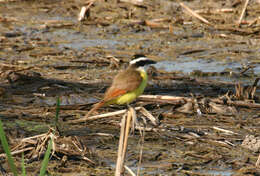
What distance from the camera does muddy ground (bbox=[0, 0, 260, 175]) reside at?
7.02 meters

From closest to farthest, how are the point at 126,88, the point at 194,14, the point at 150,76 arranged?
1. the point at 126,88
2. the point at 150,76
3. the point at 194,14

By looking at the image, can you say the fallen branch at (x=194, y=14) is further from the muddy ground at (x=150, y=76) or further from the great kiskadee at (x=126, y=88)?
the great kiskadee at (x=126, y=88)

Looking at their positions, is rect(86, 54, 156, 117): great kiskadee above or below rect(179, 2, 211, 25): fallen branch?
below

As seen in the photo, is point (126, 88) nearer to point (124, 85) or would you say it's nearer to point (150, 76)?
point (124, 85)

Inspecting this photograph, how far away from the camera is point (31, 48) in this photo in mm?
12703

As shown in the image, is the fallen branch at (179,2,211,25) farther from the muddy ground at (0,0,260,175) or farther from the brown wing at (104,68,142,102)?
the brown wing at (104,68,142,102)

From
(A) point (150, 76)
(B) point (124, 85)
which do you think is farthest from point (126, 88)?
(A) point (150, 76)

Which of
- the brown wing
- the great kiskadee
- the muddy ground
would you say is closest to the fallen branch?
the muddy ground

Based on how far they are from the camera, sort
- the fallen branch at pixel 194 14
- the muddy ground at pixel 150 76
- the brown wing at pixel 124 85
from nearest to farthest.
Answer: the brown wing at pixel 124 85
the muddy ground at pixel 150 76
the fallen branch at pixel 194 14

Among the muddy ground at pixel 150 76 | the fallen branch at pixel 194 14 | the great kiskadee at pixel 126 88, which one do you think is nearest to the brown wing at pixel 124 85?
the great kiskadee at pixel 126 88

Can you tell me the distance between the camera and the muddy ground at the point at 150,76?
702 centimetres

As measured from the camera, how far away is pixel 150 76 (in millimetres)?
10508

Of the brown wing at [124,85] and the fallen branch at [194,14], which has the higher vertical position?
the fallen branch at [194,14]

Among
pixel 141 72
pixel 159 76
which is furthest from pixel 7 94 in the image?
pixel 141 72
